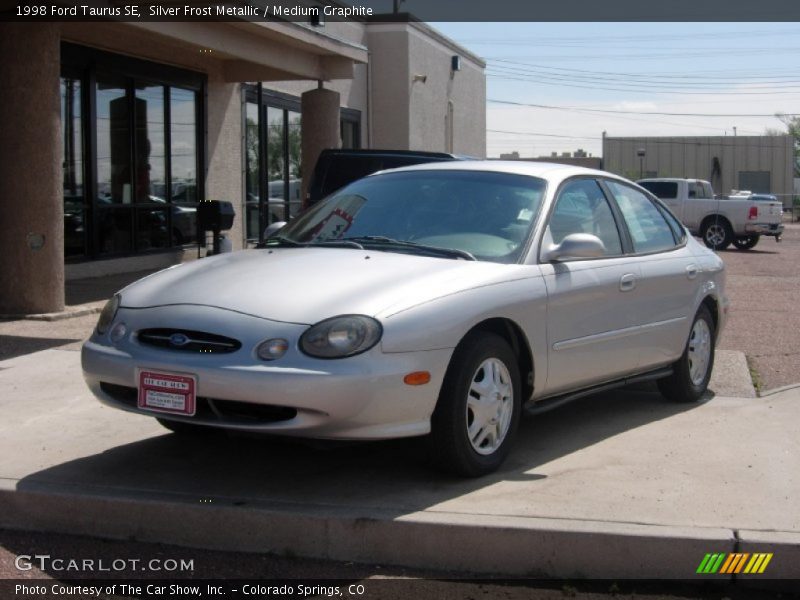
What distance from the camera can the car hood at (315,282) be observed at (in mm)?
4805

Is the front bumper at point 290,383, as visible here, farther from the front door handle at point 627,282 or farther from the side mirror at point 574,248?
the front door handle at point 627,282

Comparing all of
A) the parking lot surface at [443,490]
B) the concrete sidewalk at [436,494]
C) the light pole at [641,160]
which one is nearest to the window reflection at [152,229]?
the parking lot surface at [443,490]

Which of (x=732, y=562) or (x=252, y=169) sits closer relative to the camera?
(x=732, y=562)

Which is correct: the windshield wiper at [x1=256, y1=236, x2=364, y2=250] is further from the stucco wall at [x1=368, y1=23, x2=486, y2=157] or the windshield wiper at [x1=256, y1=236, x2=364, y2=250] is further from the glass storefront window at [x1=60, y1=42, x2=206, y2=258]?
the stucco wall at [x1=368, y1=23, x2=486, y2=157]

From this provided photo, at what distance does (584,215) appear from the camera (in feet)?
21.1

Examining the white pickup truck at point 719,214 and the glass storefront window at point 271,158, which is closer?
the glass storefront window at point 271,158

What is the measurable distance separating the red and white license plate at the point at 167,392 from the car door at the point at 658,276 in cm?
292

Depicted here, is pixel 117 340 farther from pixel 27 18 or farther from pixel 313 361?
pixel 27 18

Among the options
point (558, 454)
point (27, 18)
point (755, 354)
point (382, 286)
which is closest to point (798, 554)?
point (558, 454)

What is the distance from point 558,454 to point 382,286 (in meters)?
1.55

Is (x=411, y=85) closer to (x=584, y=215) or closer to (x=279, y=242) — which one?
(x=584, y=215)

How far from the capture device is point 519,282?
548cm

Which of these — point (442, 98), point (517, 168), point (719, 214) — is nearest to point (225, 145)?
point (442, 98)

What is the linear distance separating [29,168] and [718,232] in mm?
22356
